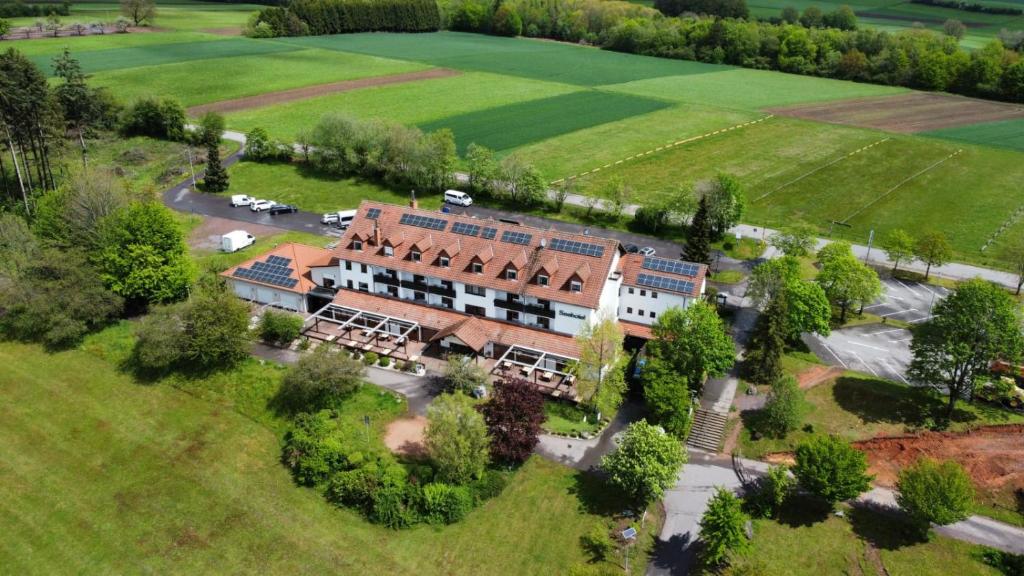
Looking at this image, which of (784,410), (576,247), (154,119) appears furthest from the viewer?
(154,119)

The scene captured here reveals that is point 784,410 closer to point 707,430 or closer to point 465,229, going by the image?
point 707,430

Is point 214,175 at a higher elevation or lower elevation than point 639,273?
lower

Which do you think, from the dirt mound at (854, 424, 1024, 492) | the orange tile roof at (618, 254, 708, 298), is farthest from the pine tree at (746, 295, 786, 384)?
the dirt mound at (854, 424, 1024, 492)

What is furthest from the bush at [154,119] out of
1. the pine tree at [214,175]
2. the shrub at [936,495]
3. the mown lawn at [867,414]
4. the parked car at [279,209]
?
the shrub at [936,495]

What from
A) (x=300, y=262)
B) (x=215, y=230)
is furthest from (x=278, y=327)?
(x=215, y=230)

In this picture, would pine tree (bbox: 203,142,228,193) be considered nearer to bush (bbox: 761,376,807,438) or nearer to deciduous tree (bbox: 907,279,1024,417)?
bush (bbox: 761,376,807,438)

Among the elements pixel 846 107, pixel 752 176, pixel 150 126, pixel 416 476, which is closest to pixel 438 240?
pixel 416 476

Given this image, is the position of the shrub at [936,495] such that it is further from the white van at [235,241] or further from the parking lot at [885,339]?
the white van at [235,241]
